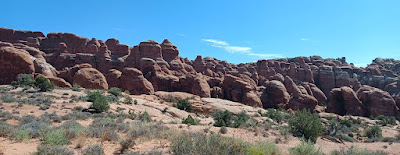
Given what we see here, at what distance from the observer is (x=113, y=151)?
637 centimetres

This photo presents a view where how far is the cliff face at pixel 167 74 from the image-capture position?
32062mm

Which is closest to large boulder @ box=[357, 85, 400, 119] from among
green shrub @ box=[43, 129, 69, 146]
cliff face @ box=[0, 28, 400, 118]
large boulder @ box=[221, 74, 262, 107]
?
cliff face @ box=[0, 28, 400, 118]

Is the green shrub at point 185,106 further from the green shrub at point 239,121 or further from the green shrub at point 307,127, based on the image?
the green shrub at point 307,127

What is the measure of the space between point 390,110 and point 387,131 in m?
15.1

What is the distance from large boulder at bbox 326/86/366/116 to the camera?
35.4 m

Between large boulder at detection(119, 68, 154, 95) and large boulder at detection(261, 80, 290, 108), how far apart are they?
18.8 metres

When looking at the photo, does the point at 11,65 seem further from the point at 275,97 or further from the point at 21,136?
the point at 275,97

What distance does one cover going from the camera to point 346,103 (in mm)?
36250

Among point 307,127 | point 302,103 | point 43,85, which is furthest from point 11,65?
point 302,103

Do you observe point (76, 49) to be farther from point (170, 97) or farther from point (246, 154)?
point (246, 154)

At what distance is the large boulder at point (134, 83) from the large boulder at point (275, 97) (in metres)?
18.8

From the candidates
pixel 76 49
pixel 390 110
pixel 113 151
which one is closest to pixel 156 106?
pixel 113 151

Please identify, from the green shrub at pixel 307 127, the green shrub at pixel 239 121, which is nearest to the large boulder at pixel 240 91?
the green shrub at pixel 239 121

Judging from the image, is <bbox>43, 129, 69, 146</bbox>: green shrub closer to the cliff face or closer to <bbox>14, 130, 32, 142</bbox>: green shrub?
<bbox>14, 130, 32, 142</bbox>: green shrub
